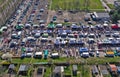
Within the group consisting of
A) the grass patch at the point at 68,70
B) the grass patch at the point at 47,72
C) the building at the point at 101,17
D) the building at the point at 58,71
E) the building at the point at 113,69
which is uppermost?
the building at the point at 58,71

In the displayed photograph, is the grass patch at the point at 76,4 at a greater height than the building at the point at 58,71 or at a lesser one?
lesser

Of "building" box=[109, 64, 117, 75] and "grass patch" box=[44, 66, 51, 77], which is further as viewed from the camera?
"building" box=[109, 64, 117, 75]

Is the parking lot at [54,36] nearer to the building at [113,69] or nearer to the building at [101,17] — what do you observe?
the building at [101,17]

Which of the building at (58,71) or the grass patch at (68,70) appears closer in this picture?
the building at (58,71)

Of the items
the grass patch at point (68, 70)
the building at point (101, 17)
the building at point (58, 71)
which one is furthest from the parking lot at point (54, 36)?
the building at point (58, 71)

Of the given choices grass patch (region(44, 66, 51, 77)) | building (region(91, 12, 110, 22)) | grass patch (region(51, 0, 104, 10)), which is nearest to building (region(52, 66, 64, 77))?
grass patch (region(44, 66, 51, 77))

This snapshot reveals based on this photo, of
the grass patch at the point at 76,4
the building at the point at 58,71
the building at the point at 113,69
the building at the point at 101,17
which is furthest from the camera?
the grass patch at the point at 76,4

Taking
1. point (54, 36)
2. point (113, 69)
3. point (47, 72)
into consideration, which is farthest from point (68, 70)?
point (54, 36)

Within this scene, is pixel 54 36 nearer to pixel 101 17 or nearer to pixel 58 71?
pixel 58 71

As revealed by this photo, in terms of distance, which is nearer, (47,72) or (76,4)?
(47,72)

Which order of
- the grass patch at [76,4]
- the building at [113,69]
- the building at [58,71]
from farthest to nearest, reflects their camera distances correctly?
the grass patch at [76,4]
the building at [113,69]
the building at [58,71]

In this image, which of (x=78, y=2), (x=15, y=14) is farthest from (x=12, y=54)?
(x=78, y=2)

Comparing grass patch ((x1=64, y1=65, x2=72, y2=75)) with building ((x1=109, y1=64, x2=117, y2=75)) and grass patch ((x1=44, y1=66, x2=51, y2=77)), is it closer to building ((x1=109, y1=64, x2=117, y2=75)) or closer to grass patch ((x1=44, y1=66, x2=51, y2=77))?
grass patch ((x1=44, y1=66, x2=51, y2=77))
